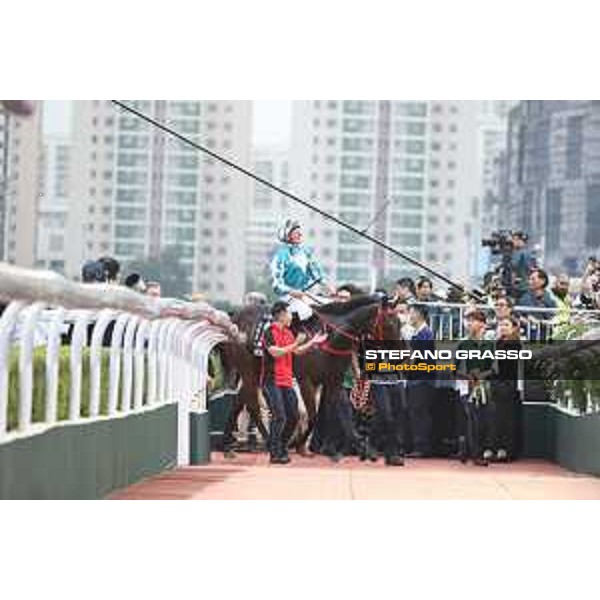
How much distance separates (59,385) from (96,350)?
14.9 inches

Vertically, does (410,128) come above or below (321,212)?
above

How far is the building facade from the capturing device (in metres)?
9.72

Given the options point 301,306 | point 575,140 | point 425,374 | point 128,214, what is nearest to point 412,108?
point 575,140

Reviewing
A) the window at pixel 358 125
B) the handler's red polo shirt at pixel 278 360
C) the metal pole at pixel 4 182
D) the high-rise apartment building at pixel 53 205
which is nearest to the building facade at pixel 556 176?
the window at pixel 358 125

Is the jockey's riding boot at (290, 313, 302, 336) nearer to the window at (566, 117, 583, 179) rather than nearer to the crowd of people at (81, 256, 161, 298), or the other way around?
the crowd of people at (81, 256, 161, 298)

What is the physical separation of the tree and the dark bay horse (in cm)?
35

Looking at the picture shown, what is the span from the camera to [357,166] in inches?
385

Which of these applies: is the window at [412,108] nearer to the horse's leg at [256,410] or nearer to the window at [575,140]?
the window at [575,140]

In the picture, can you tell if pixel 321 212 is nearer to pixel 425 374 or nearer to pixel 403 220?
pixel 403 220

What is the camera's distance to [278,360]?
10.1 m

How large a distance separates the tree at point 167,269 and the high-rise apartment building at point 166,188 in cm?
2

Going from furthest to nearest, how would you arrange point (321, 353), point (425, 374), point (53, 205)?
point (321, 353) → point (425, 374) → point (53, 205)

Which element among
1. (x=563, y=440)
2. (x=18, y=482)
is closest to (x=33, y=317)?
(x=18, y=482)

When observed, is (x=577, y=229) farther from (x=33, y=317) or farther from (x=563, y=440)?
(x=33, y=317)
